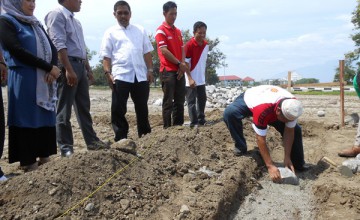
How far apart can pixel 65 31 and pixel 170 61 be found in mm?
1722

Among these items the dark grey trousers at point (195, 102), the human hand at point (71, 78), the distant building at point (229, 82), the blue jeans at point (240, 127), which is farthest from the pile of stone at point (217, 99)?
the distant building at point (229, 82)

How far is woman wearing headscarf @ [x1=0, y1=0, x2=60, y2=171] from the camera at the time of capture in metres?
3.26

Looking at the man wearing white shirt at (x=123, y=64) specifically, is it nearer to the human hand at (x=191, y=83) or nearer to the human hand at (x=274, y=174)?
the human hand at (x=191, y=83)

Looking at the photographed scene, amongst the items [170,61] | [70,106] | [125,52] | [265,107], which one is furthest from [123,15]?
[265,107]

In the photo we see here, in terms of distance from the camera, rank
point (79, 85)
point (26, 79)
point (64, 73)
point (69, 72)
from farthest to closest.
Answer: point (79, 85) < point (64, 73) < point (69, 72) < point (26, 79)

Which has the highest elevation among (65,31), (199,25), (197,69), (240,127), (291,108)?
(199,25)

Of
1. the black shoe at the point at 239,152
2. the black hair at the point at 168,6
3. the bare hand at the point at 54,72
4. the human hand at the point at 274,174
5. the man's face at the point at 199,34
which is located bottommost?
the human hand at the point at 274,174

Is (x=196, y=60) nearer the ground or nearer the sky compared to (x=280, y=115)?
nearer the sky

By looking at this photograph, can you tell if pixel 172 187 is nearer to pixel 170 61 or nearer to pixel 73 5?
pixel 73 5

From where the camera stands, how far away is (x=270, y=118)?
152 inches

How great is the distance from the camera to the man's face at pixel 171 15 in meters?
5.30

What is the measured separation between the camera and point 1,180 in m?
2.99

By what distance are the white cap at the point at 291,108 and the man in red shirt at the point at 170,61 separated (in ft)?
6.47

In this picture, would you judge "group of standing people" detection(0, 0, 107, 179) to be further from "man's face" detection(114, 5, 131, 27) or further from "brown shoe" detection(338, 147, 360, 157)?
"brown shoe" detection(338, 147, 360, 157)
